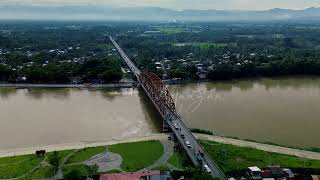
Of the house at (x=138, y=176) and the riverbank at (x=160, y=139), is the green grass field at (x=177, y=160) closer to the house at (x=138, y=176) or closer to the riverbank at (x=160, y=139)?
the house at (x=138, y=176)

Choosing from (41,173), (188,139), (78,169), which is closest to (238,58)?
(188,139)

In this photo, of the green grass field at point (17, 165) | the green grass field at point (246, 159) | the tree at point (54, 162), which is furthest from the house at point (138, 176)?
the green grass field at point (17, 165)

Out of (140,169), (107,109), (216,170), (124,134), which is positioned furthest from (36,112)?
(216,170)

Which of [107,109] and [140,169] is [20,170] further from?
[107,109]

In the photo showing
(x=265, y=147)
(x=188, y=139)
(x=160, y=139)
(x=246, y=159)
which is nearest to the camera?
(x=246, y=159)

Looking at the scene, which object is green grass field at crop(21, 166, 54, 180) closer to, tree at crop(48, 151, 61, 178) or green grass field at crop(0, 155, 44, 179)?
tree at crop(48, 151, 61, 178)

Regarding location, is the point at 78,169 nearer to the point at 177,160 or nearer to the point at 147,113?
the point at 177,160
